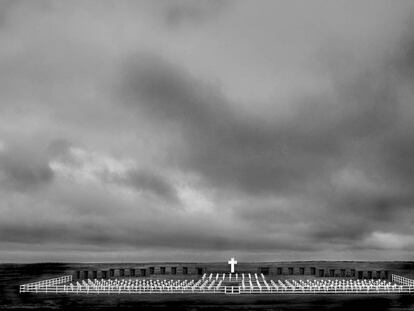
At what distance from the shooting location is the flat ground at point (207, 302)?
52.3 metres

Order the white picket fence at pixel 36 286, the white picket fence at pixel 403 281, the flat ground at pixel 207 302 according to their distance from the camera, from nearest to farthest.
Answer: the flat ground at pixel 207 302 < the white picket fence at pixel 36 286 < the white picket fence at pixel 403 281

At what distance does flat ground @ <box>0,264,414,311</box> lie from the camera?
172 feet

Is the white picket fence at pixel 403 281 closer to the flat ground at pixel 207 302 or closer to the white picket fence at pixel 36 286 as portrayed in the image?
the flat ground at pixel 207 302

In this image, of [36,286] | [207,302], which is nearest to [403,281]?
[207,302]

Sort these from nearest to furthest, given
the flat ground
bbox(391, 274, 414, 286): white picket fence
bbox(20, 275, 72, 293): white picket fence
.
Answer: the flat ground < bbox(20, 275, 72, 293): white picket fence < bbox(391, 274, 414, 286): white picket fence

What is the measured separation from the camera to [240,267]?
422 ft

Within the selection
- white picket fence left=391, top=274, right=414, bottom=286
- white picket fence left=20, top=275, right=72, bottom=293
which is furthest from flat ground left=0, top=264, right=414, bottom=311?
white picket fence left=391, top=274, right=414, bottom=286

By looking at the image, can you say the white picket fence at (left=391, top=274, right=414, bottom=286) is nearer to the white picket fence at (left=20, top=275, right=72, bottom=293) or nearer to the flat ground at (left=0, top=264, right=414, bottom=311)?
the flat ground at (left=0, top=264, right=414, bottom=311)

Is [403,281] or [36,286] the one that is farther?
[403,281]

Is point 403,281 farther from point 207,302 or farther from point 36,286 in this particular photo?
point 36,286

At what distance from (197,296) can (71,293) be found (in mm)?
14290

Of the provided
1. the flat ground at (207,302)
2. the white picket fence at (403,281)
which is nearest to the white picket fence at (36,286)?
the flat ground at (207,302)

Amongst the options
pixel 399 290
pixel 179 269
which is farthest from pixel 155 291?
pixel 179 269

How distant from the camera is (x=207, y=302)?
182ft
